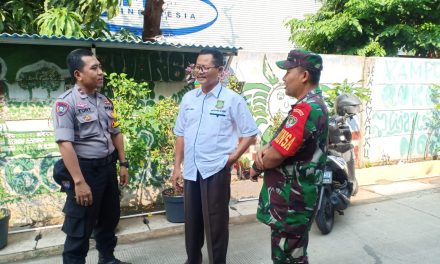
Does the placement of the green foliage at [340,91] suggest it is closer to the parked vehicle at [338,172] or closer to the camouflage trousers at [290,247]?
the parked vehicle at [338,172]

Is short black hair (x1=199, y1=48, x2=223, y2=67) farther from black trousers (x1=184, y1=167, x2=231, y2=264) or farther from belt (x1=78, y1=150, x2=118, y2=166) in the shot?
belt (x1=78, y1=150, x2=118, y2=166)

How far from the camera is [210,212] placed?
9.15ft

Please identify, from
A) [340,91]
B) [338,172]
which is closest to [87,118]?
[338,172]

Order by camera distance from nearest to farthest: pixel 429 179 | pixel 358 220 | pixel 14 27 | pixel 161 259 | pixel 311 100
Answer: pixel 311 100 → pixel 161 259 → pixel 358 220 → pixel 14 27 → pixel 429 179

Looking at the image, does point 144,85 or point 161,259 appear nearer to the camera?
point 161,259

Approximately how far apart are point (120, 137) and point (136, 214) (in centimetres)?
166

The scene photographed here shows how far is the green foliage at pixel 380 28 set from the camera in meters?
8.69

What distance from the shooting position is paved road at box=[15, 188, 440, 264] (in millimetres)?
3492

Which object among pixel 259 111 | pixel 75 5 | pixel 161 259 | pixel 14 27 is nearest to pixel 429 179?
pixel 259 111

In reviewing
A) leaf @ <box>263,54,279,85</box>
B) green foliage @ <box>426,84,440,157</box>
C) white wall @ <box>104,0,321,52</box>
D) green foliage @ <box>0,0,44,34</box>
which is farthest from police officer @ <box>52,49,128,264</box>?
white wall @ <box>104,0,321,52</box>

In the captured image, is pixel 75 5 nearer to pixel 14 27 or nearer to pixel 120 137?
pixel 14 27

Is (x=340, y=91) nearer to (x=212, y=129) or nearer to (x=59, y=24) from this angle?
(x=212, y=129)

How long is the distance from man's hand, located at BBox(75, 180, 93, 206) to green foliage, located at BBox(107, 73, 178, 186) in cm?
161

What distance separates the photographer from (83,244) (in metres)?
2.70
